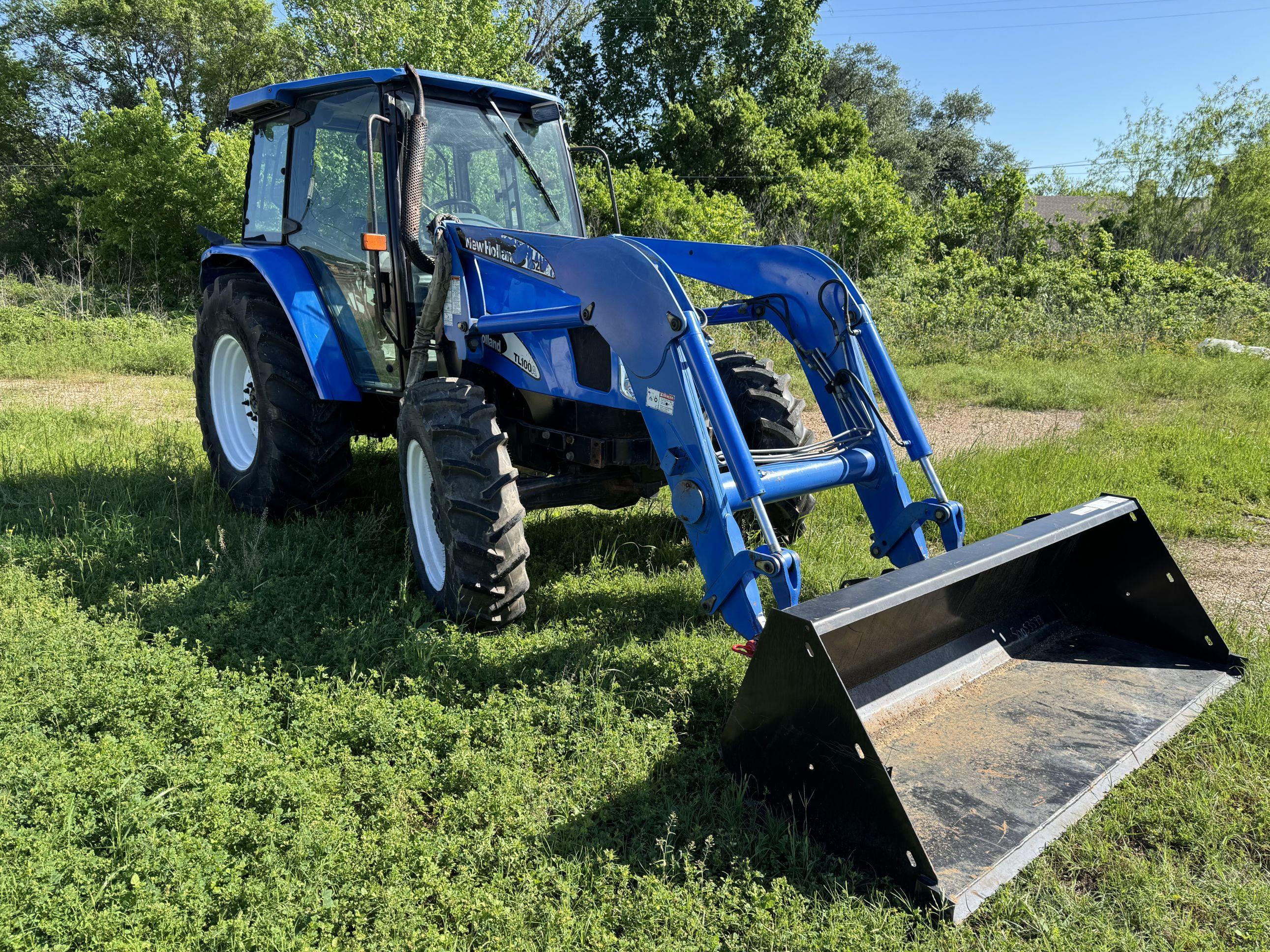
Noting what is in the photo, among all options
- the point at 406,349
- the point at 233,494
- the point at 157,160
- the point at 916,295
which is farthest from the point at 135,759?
the point at 157,160

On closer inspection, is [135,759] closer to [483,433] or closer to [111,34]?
[483,433]

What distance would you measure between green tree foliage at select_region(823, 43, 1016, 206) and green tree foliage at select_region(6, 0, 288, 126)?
1973 cm

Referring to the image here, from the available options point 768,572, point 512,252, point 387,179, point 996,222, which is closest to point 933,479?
point 768,572

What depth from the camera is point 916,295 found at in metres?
17.8

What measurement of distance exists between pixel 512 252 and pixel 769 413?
1548mm

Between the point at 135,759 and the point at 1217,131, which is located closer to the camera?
the point at 135,759

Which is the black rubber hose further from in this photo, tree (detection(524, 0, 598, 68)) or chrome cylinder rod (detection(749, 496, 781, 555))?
tree (detection(524, 0, 598, 68))

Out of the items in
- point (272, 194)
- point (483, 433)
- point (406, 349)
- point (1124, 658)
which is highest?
point (272, 194)

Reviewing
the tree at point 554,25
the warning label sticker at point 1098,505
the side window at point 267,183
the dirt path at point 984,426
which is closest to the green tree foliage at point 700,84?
the tree at point 554,25

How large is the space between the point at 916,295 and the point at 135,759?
17323 millimetres

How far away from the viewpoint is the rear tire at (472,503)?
141 inches

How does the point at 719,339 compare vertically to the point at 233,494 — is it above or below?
above

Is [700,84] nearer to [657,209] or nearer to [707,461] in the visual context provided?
[657,209]

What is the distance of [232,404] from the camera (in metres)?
5.77
